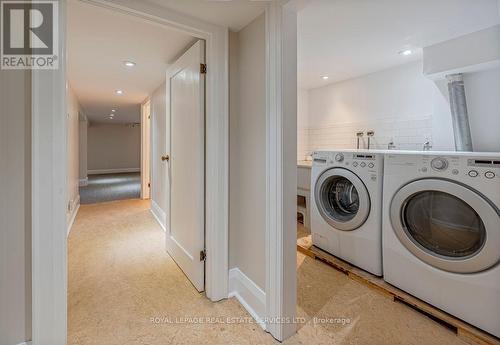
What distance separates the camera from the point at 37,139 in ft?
3.42

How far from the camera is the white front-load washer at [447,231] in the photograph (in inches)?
52.2

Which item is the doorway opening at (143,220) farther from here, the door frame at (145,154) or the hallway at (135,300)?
the door frame at (145,154)

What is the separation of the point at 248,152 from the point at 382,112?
2.17 m

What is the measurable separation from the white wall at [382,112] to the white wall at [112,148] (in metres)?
8.05

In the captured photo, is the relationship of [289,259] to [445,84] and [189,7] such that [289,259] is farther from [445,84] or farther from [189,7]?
[445,84]

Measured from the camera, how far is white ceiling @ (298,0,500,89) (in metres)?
1.61

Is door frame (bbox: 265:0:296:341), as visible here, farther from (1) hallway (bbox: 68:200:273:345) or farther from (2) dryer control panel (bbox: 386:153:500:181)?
(2) dryer control panel (bbox: 386:153:500:181)

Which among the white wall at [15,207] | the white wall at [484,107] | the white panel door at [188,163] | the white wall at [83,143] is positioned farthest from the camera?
the white wall at [83,143]

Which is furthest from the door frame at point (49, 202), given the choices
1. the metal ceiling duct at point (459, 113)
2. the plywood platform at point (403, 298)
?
the metal ceiling duct at point (459, 113)

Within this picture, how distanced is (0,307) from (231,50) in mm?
1801

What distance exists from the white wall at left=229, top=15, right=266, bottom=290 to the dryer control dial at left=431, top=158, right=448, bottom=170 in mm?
1051

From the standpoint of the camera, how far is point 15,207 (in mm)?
1054

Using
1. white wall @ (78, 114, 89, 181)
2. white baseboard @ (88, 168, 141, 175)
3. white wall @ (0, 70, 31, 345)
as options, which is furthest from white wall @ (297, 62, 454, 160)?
white baseboard @ (88, 168, 141, 175)

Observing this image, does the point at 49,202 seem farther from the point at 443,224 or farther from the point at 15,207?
the point at 443,224
